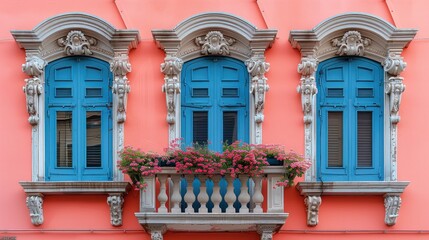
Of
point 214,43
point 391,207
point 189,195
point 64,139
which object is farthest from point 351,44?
point 64,139

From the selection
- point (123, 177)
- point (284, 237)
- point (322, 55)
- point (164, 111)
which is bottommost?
point (284, 237)

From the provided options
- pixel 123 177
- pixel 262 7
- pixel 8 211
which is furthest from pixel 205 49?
pixel 8 211

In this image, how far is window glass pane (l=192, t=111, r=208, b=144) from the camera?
1455cm

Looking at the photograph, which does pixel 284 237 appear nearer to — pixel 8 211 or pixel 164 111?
pixel 164 111

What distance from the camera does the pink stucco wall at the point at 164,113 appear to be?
14297 millimetres

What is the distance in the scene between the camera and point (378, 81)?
14594mm

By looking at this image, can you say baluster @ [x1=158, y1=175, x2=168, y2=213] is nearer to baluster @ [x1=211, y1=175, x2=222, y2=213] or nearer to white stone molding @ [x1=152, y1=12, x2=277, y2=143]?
baluster @ [x1=211, y1=175, x2=222, y2=213]

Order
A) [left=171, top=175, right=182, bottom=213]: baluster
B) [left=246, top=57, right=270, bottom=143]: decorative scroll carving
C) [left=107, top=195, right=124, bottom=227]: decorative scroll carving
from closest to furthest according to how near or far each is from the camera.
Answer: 1. [left=171, top=175, right=182, bottom=213]: baluster
2. [left=107, top=195, right=124, bottom=227]: decorative scroll carving
3. [left=246, top=57, right=270, bottom=143]: decorative scroll carving

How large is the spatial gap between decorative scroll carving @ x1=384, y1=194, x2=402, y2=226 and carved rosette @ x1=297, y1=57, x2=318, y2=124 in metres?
1.73

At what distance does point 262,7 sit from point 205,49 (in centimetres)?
119

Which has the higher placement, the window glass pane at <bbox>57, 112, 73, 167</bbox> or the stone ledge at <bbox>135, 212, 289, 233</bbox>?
the window glass pane at <bbox>57, 112, 73, 167</bbox>

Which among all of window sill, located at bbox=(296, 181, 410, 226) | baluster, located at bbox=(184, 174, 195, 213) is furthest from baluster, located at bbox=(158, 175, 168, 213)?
window sill, located at bbox=(296, 181, 410, 226)

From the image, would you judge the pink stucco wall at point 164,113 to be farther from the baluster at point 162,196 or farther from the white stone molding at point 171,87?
the baluster at point 162,196

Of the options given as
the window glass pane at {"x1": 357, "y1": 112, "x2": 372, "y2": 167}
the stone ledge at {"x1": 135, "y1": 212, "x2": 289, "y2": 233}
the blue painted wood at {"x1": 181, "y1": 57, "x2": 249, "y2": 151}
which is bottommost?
the stone ledge at {"x1": 135, "y1": 212, "x2": 289, "y2": 233}
